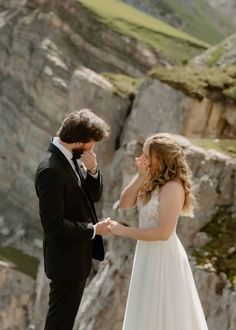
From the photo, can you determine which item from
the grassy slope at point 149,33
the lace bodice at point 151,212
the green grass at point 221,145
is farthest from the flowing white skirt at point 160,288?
the grassy slope at point 149,33

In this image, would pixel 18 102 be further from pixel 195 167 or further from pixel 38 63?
pixel 195 167

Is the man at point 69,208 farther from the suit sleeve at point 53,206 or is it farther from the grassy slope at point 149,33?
the grassy slope at point 149,33

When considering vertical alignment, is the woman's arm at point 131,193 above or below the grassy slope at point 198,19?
below

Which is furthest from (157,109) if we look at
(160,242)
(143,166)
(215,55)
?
(160,242)

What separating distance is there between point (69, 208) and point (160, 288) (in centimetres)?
125

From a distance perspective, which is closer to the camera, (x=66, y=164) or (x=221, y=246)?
(x=66, y=164)

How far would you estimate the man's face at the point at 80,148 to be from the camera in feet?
24.1

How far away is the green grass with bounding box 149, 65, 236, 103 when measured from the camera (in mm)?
22750

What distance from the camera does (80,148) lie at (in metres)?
7.41

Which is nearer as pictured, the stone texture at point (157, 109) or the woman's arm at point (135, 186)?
the woman's arm at point (135, 186)

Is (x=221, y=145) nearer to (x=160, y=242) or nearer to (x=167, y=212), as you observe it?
(x=160, y=242)

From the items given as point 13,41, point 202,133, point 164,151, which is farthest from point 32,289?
point 164,151

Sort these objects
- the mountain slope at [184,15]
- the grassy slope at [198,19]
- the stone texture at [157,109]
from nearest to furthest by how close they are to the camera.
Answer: the stone texture at [157,109] → the mountain slope at [184,15] → the grassy slope at [198,19]

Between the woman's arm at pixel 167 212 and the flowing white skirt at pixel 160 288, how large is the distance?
0.23 metres
